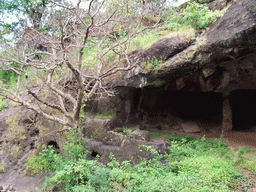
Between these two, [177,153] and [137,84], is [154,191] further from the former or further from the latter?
[137,84]

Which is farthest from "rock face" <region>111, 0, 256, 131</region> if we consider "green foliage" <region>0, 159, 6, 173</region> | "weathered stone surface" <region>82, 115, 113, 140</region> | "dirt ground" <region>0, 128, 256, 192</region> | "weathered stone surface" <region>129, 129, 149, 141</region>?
"green foliage" <region>0, 159, 6, 173</region>

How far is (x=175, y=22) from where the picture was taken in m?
7.78

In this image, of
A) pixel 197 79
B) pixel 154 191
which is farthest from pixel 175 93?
pixel 154 191

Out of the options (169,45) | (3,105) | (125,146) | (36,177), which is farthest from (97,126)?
(3,105)

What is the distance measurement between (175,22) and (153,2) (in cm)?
140

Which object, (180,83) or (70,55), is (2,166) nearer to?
(70,55)

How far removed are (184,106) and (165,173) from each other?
5.68 meters

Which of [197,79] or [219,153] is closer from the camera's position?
[219,153]

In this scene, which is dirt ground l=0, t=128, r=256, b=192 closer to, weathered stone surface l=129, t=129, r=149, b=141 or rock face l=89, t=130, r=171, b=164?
rock face l=89, t=130, r=171, b=164

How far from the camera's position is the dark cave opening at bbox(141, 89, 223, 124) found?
9.34 meters

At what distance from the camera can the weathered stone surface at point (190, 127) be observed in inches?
338

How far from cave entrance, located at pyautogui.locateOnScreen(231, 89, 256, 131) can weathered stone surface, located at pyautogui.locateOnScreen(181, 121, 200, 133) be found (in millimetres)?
2014

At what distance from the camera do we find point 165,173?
17.0ft

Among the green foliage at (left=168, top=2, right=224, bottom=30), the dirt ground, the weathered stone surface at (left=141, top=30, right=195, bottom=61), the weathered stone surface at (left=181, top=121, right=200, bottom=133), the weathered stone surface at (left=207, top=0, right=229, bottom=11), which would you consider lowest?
the dirt ground
